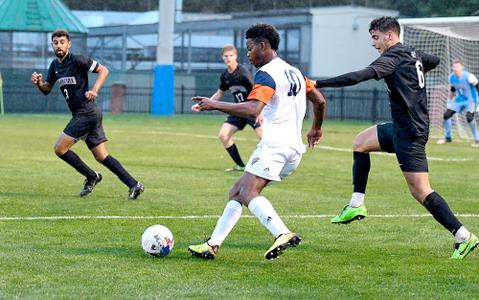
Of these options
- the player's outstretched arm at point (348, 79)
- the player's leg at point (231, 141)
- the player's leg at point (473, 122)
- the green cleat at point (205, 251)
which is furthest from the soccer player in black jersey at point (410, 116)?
the player's leg at point (473, 122)

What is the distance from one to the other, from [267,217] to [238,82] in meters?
8.90

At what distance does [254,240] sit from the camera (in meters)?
9.46

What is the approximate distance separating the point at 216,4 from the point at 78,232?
44.2 meters

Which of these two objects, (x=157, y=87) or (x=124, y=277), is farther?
(x=157, y=87)

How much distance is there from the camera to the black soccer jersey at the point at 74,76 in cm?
1287

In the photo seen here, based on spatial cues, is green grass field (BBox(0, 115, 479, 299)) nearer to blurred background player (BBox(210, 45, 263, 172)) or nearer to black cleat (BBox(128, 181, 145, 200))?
black cleat (BBox(128, 181, 145, 200))

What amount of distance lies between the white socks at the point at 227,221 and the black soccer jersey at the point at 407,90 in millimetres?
1627

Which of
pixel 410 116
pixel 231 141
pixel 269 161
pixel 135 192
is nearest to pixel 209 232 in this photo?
pixel 269 161

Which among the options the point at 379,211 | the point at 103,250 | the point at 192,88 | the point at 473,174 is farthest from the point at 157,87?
the point at 103,250

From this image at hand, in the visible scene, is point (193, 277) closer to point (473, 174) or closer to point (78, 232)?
point (78, 232)

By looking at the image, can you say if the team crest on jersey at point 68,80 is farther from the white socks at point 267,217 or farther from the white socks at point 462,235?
the white socks at point 462,235

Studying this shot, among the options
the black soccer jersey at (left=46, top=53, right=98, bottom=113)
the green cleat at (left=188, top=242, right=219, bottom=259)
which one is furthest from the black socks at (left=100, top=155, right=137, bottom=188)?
the green cleat at (left=188, top=242, right=219, bottom=259)

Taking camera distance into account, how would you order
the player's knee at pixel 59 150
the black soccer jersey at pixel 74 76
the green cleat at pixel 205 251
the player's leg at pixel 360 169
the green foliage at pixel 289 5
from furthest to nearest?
the green foliage at pixel 289 5
the player's knee at pixel 59 150
the black soccer jersey at pixel 74 76
the player's leg at pixel 360 169
the green cleat at pixel 205 251

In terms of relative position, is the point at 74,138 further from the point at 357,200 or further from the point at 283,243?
the point at 283,243
